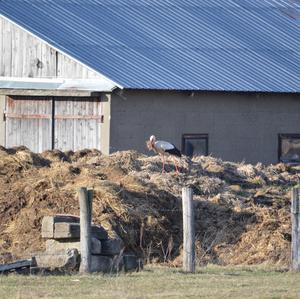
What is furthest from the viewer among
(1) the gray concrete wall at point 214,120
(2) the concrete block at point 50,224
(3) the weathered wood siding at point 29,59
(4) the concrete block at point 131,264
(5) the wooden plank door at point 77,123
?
(3) the weathered wood siding at point 29,59

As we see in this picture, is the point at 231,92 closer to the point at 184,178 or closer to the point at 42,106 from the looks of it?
the point at 42,106

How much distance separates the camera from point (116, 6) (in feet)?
106

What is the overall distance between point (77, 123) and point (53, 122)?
0.72 metres

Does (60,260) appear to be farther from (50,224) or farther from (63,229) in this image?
(50,224)

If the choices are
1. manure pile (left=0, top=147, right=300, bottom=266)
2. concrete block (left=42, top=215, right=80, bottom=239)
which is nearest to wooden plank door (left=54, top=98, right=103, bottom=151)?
manure pile (left=0, top=147, right=300, bottom=266)

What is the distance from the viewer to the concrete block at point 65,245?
1577 centimetres

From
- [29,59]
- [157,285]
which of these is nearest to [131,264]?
[157,285]

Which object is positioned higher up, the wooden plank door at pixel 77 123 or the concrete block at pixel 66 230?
the wooden plank door at pixel 77 123

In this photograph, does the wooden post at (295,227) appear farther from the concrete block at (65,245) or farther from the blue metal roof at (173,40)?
the blue metal roof at (173,40)

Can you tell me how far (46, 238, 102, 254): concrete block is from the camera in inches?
621

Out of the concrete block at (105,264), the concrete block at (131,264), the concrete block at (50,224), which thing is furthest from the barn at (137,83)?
the concrete block at (105,264)

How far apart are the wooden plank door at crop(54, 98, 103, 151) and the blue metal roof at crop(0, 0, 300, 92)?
114 cm

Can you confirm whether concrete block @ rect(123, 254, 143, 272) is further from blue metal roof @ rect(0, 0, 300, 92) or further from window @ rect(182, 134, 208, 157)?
window @ rect(182, 134, 208, 157)

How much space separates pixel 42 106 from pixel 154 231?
418 inches
